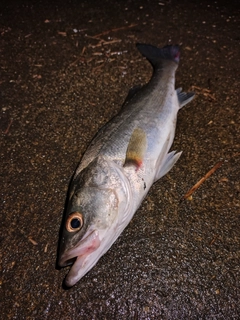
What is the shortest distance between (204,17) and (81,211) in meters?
3.93

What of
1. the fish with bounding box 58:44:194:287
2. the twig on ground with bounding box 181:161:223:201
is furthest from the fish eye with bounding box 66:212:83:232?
the twig on ground with bounding box 181:161:223:201

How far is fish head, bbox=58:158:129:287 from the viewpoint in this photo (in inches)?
94.3

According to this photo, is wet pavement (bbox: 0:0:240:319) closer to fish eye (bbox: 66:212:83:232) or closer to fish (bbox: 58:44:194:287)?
fish (bbox: 58:44:194:287)

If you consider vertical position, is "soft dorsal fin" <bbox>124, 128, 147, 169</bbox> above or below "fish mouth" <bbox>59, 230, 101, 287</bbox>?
above

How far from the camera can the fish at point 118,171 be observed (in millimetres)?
2436

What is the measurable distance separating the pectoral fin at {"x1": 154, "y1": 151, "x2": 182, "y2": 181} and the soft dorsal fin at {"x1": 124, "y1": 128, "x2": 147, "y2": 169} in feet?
1.00

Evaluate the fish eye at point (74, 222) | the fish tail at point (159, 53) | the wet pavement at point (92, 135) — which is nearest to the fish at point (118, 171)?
the fish eye at point (74, 222)

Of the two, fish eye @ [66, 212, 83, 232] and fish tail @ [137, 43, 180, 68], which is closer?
fish eye @ [66, 212, 83, 232]

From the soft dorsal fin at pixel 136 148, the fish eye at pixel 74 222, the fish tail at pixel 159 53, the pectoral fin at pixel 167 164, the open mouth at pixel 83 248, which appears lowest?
the pectoral fin at pixel 167 164

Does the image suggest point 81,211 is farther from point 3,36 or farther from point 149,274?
point 3,36

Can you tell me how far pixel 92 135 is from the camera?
3.67m

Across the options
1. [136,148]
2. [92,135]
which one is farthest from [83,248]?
[92,135]

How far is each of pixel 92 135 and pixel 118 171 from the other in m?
1.00

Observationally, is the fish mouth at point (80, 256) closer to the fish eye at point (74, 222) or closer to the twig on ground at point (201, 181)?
the fish eye at point (74, 222)
